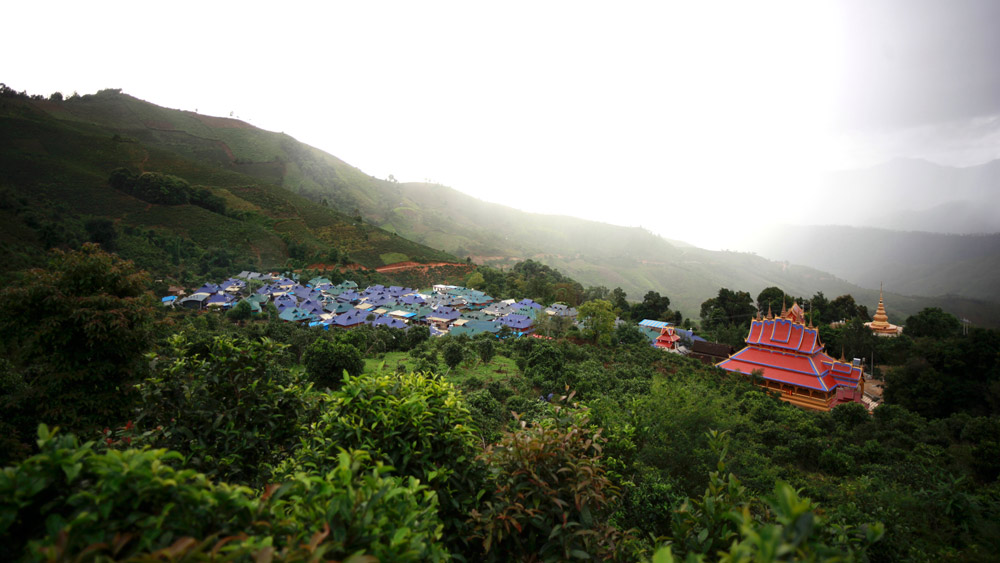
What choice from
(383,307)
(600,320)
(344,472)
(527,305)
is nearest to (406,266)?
(383,307)

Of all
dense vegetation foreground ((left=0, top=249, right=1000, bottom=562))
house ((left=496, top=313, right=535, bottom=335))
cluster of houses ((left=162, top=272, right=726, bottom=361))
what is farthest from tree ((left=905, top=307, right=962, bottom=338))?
house ((left=496, top=313, right=535, bottom=335))

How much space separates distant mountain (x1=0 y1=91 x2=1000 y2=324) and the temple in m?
21.7

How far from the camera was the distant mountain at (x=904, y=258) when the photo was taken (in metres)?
54.3

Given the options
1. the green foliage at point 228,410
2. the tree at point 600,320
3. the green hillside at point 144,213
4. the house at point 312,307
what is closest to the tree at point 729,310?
the tree at point 600,320

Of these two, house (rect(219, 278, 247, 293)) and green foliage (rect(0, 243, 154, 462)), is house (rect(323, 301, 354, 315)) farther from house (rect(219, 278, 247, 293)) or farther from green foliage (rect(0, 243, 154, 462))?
green foliage (rect(0, 243, 154, 462))

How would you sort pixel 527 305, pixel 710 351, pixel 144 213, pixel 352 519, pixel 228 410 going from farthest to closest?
pixel 144 213 → pixel 527 305 → pixel 710 351 → pixel 228 410 → pixel 352 519

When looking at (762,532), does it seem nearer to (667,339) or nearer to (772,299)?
(667,339)

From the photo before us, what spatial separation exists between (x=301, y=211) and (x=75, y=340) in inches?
2280

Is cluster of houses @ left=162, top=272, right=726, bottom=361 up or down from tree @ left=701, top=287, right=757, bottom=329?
down

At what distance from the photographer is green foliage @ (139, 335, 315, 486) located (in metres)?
3.26

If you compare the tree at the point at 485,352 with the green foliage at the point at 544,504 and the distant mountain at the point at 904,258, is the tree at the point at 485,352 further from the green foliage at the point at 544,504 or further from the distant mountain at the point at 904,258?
the distant mountain at the point at 904,258

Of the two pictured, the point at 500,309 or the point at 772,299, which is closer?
the point at 772,299

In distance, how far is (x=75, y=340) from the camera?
4.96m

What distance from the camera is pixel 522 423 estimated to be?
10.6ft
